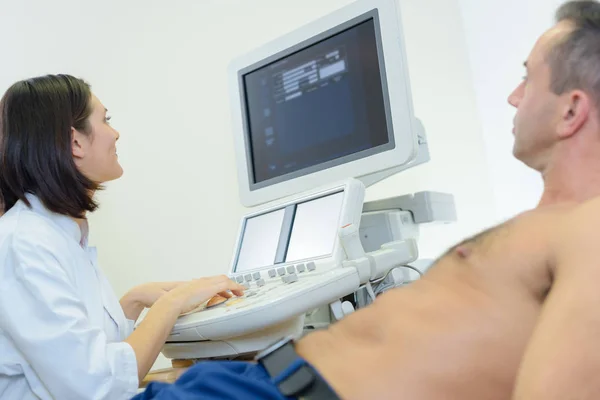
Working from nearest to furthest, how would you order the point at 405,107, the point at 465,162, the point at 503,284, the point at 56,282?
Result: the point at 503,284 < the point at 56,282 < the point at 405,107 < the point at 465,162

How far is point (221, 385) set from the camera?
0.62 m

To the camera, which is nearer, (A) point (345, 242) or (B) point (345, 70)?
(A) point (345, 242)

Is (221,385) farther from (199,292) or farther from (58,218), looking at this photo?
(58,218)

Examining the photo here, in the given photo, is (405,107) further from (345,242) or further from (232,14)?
(232,14)

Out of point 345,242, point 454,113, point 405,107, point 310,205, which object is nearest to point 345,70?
point 405,107

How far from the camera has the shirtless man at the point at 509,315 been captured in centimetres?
48

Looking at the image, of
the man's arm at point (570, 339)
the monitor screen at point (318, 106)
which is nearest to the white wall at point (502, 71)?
the monitor screen at point (318, 106)

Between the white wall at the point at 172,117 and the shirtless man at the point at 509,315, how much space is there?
1088mm

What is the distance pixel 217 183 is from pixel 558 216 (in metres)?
1.42

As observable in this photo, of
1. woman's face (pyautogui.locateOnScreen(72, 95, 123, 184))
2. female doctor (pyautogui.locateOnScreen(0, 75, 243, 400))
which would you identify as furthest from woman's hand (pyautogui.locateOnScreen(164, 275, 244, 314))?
woman's face (pyautogui.locateOnScreen(72, 95, 123, 184))

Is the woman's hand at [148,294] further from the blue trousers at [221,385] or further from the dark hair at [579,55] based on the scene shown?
the dark hair at [579,55]

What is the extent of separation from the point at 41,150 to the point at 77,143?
0.09 meters

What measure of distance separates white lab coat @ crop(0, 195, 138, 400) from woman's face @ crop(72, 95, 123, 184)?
0.60 ft

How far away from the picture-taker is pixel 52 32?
179cm
